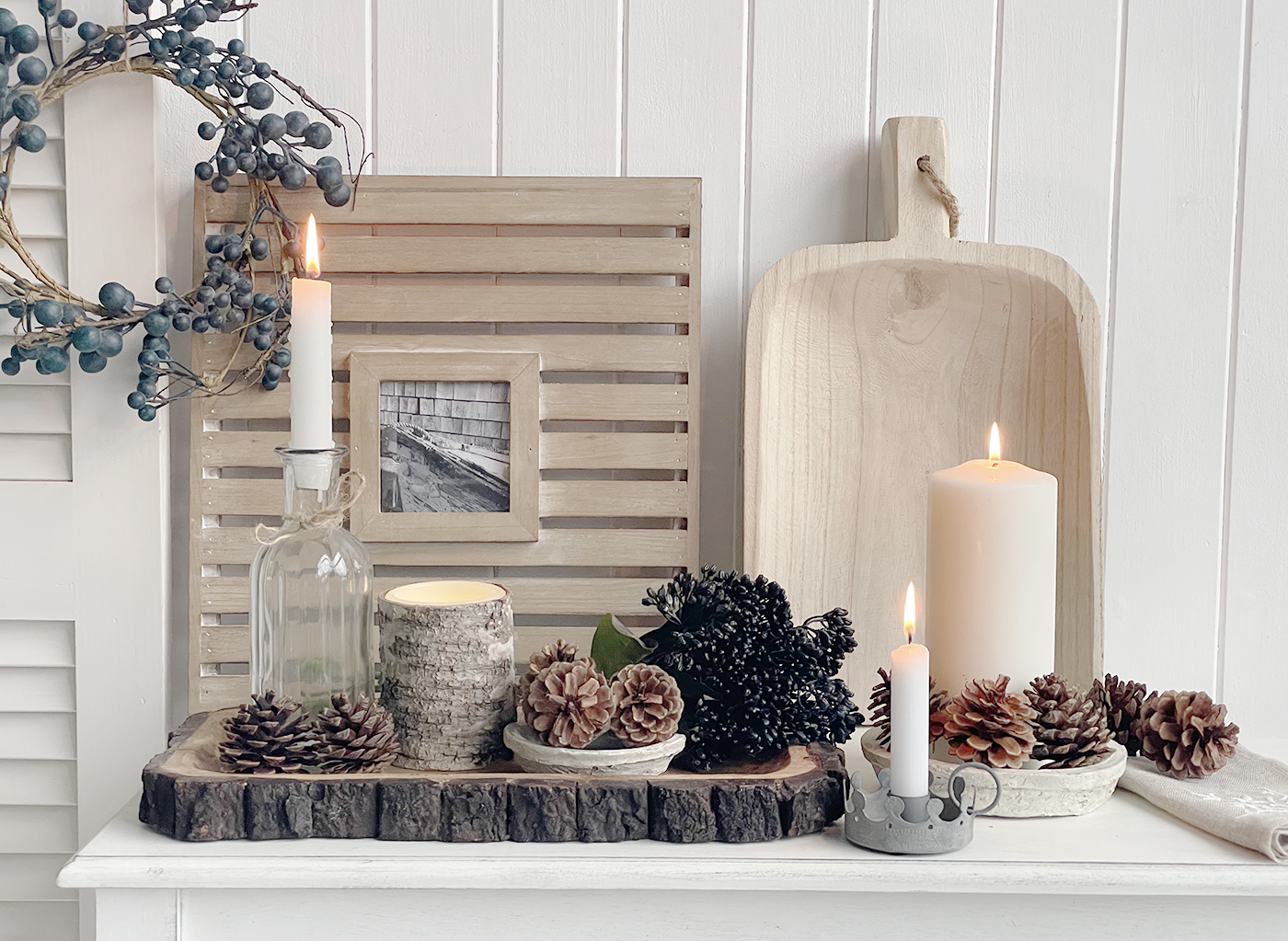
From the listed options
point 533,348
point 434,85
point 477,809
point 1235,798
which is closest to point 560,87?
point 434,85

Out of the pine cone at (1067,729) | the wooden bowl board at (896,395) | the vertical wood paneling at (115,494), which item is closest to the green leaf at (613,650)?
the wooden bowl board at (896,395)

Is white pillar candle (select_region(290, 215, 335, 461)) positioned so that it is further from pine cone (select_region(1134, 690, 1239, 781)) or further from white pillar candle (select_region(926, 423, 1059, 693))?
pine cone (select_region(1134, 690, 1239, 781))

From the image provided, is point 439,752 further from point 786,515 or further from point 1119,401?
point 1119,401

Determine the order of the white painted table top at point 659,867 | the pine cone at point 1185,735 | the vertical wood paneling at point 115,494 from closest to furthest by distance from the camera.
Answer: the white painted table top at point 659,867, the pine cone at point 1185,735, the vertical wood paneling at point 115,494

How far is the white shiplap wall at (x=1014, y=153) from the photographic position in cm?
82

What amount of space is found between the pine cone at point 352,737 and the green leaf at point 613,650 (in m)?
0.15

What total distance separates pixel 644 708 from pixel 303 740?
19cm

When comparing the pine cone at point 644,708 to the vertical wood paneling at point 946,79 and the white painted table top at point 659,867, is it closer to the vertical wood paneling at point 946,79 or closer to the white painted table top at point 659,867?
the white painted table top at point 659,867

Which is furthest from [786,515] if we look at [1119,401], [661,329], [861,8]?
[861,8]

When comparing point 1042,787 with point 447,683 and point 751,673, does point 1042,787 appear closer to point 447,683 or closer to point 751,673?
point 751,673

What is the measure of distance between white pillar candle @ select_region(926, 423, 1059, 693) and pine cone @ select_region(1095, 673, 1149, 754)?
3.0 inches

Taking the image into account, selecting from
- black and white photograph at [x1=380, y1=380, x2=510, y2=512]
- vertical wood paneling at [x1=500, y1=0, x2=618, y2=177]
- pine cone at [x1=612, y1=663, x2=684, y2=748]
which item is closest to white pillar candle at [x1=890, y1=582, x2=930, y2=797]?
pine cone at [x1=612, y1=663, x2=684, y2=748]

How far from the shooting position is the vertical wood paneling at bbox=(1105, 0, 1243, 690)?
0.83 m

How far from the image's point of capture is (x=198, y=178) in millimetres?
775
